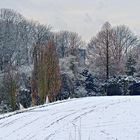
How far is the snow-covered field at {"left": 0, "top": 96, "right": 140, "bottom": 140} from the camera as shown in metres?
12.9

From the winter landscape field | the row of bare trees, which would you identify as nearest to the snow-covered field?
the winter landscape field

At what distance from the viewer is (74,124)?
15.2 metres

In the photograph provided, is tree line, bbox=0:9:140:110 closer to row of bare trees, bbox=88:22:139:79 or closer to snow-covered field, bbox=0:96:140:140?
row of bare trees, bbox=88:22:139:79

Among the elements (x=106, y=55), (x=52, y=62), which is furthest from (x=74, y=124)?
(x=106, y=55)

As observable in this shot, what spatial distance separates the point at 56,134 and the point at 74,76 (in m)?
39.7

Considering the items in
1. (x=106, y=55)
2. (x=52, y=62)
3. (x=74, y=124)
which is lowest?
(x=74, y=124)

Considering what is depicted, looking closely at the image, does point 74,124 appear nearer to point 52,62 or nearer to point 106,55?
point 52,62

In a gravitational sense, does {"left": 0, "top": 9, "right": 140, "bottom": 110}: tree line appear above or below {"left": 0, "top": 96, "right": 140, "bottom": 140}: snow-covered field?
above

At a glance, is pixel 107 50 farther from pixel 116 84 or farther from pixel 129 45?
pixel 129 45

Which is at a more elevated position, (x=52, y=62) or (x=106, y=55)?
(x=106, y=55)

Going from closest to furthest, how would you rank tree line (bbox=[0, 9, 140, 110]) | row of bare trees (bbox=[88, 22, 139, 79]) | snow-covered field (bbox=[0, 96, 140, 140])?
snow-covered field (bbox=[0, 96, 140, 140]) < tree line (bbox=[0, 9, 140, 110]) < row of bare trees (bbox=[88, 22, 139, 79])

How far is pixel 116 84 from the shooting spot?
5172 cm

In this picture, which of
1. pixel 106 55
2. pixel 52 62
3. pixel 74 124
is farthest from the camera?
pixel 106 55

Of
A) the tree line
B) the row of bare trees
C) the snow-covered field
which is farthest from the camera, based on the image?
the row of bare trees
